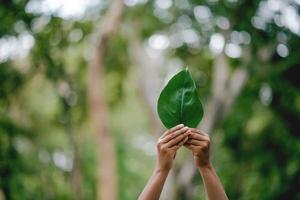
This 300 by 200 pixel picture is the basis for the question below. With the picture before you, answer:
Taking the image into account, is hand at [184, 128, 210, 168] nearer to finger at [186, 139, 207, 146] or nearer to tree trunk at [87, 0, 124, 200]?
finger at [186, 139, 207, 146]

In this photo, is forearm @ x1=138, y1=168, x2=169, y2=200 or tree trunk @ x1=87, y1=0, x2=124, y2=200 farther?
tree trunk @ x1=87, y1=0, x2=124, y2=200

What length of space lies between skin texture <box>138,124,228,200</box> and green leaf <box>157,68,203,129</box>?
0.07 metres

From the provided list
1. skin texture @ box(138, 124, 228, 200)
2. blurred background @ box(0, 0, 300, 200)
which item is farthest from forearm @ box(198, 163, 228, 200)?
blurred background @ box(0, 0, 300, 200)

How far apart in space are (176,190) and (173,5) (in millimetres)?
3157

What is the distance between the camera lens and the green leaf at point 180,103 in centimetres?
176

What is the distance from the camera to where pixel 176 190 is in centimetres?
843

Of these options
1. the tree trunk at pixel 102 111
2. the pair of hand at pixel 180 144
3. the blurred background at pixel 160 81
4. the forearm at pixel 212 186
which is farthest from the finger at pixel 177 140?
the tree trunk at pixel 102 111

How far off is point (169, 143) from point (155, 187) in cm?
14

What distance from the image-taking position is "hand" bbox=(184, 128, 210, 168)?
1703 mm

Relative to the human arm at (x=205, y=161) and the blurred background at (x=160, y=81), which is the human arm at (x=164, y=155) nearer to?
the human arm at (x=205, y=161)

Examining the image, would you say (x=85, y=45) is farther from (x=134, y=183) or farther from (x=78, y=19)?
(x=134, y=183)

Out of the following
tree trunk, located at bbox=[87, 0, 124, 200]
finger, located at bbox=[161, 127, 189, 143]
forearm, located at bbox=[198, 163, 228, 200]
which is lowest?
forearm, located at bbox=[198, 163, 228, 200]

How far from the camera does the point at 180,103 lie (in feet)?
5.80

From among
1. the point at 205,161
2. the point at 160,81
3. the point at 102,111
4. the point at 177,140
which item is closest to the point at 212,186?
the point at 205,161
